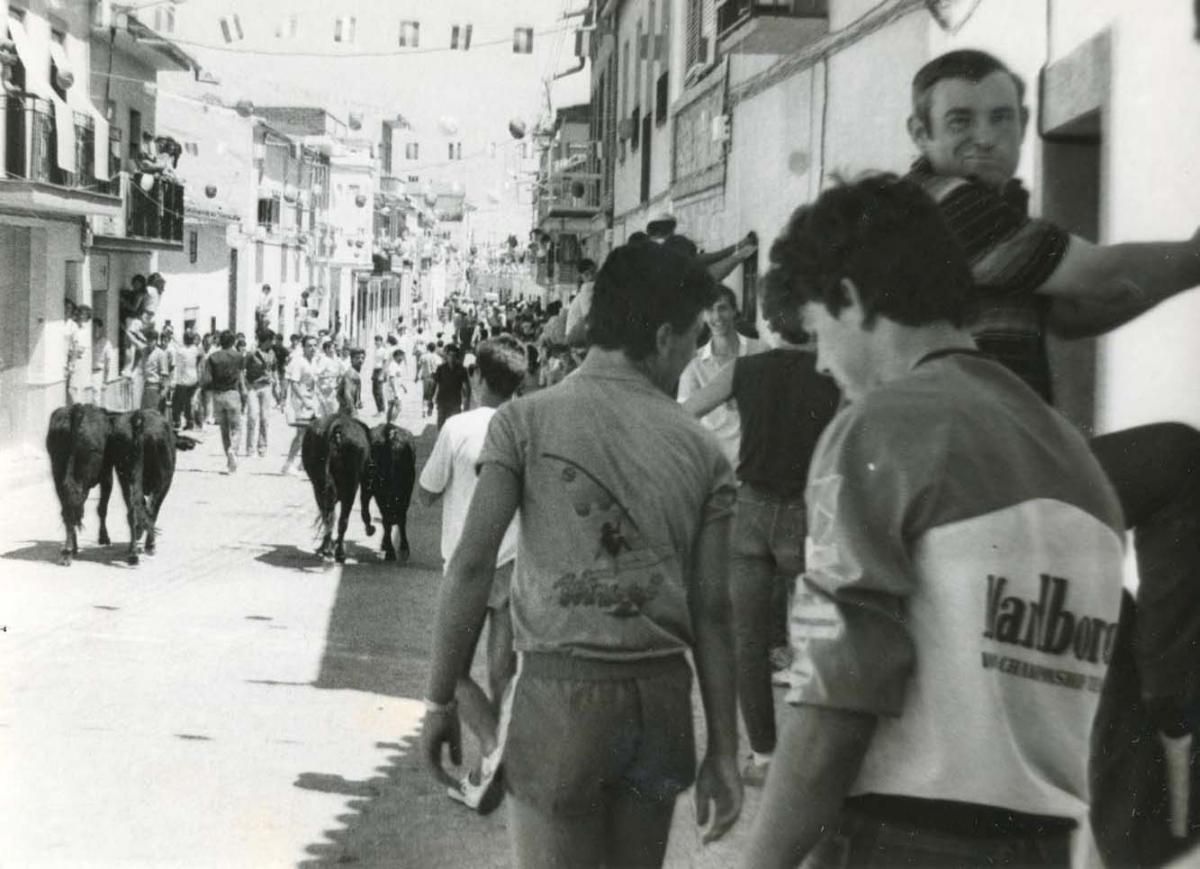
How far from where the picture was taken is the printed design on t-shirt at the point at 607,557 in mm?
2623

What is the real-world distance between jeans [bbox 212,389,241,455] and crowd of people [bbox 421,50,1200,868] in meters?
11.1

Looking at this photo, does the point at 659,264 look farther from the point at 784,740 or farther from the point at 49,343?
the point at 49,343

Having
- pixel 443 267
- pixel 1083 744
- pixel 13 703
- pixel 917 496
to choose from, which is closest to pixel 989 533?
pixel 917 496

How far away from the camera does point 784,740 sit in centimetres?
182

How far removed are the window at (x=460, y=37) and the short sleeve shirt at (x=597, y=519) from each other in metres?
3.06

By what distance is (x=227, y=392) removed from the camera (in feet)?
50.6

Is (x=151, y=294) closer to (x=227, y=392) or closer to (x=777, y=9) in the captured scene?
(x=227, y=392)

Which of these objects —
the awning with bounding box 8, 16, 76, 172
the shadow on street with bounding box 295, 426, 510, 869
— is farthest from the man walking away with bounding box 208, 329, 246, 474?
the awning with bounding box 8, 16, 76, 172

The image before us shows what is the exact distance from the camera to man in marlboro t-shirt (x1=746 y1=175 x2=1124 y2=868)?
176cm

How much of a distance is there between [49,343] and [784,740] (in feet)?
38.4

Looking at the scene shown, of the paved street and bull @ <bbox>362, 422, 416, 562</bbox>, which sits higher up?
bull @ <bbox>362, 422, 416, 562</bbox>

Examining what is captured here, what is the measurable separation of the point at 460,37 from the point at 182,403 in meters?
12.6

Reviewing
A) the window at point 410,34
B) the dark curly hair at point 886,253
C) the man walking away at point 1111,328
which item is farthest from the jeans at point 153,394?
the dark curly hair at point 886,253

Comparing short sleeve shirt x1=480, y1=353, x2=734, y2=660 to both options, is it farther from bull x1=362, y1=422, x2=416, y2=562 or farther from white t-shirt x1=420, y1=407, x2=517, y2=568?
bull x1=362, y1=422, x2=416, y2=562
